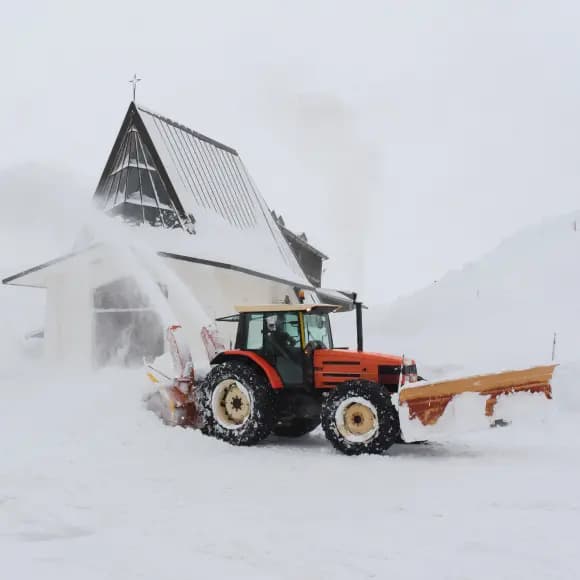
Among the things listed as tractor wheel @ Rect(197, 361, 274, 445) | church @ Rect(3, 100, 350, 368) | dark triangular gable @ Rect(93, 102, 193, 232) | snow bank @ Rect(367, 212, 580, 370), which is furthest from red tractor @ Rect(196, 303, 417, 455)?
dark triangular gable @ Rect(93, 102, 193, 232)

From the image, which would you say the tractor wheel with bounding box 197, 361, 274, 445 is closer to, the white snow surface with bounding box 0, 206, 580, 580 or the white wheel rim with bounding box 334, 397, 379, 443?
the white snow surface with bounding box 0, 206, 580, 580

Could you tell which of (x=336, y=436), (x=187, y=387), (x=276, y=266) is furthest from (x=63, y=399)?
(x=276, y=266)

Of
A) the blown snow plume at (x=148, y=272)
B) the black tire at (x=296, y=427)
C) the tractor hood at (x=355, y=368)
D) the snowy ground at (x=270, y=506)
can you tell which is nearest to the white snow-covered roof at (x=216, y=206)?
the blown snow plume at (x=148, y=272)

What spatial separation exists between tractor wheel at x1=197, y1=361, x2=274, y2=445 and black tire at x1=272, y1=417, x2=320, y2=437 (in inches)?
35.3

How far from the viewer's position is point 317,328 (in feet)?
29.0

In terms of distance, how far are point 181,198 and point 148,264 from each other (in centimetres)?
296

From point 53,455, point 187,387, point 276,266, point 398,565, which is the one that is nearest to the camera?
point 398,565

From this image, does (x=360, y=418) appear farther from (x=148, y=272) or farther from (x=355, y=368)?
(x=148, y=272)

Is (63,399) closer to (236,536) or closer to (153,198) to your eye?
(236,536)

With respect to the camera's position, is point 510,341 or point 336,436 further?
point 510,341

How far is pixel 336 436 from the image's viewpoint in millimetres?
7617

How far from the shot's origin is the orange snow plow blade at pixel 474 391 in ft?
24.2

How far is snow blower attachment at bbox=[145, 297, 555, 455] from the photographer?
740cm

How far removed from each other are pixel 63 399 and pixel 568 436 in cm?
759
